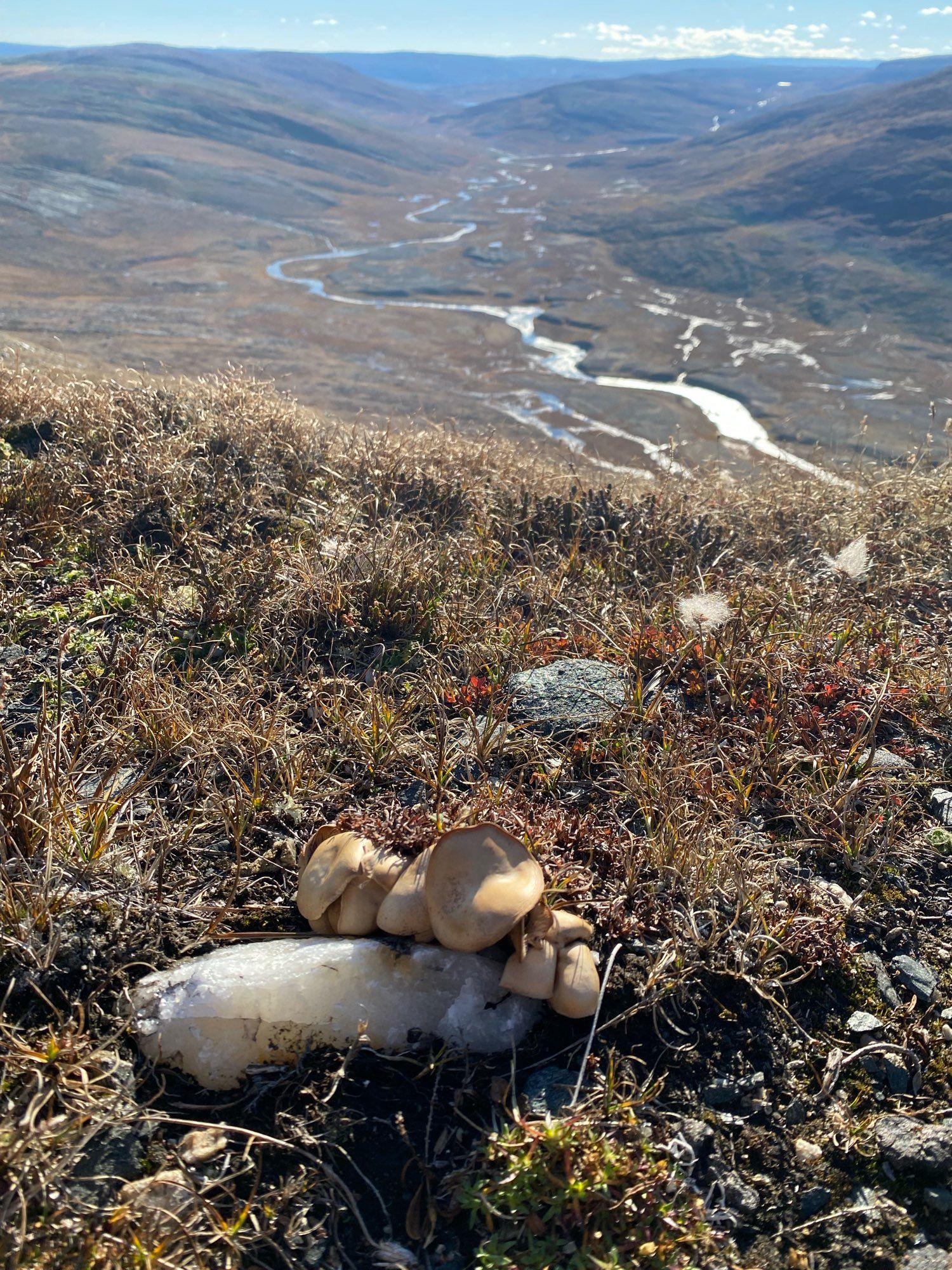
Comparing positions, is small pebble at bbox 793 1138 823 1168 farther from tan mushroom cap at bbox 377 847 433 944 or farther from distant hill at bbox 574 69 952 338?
distant hill at bbox 574 69 952 338

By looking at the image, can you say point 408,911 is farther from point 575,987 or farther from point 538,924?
point 575,987

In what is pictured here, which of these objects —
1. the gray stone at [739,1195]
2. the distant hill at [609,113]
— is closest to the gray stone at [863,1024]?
the gray stone at [739,1195]

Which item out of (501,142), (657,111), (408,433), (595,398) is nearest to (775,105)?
(657,111)

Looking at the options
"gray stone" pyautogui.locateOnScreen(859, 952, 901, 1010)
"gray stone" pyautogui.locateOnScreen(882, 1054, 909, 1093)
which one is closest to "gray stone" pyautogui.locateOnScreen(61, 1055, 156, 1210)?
"gray stone" pyautogui.locateOnScreen(882, 1054, 909, 1093)

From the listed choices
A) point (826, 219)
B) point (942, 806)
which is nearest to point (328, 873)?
point (942, 806)

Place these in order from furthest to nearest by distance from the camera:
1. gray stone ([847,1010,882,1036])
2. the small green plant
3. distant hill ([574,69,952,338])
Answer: distant hill ([574,69,952,338]), gray stone ([847,1010,882,1036]), the small green plant

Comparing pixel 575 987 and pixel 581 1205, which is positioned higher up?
pixel 575 987
